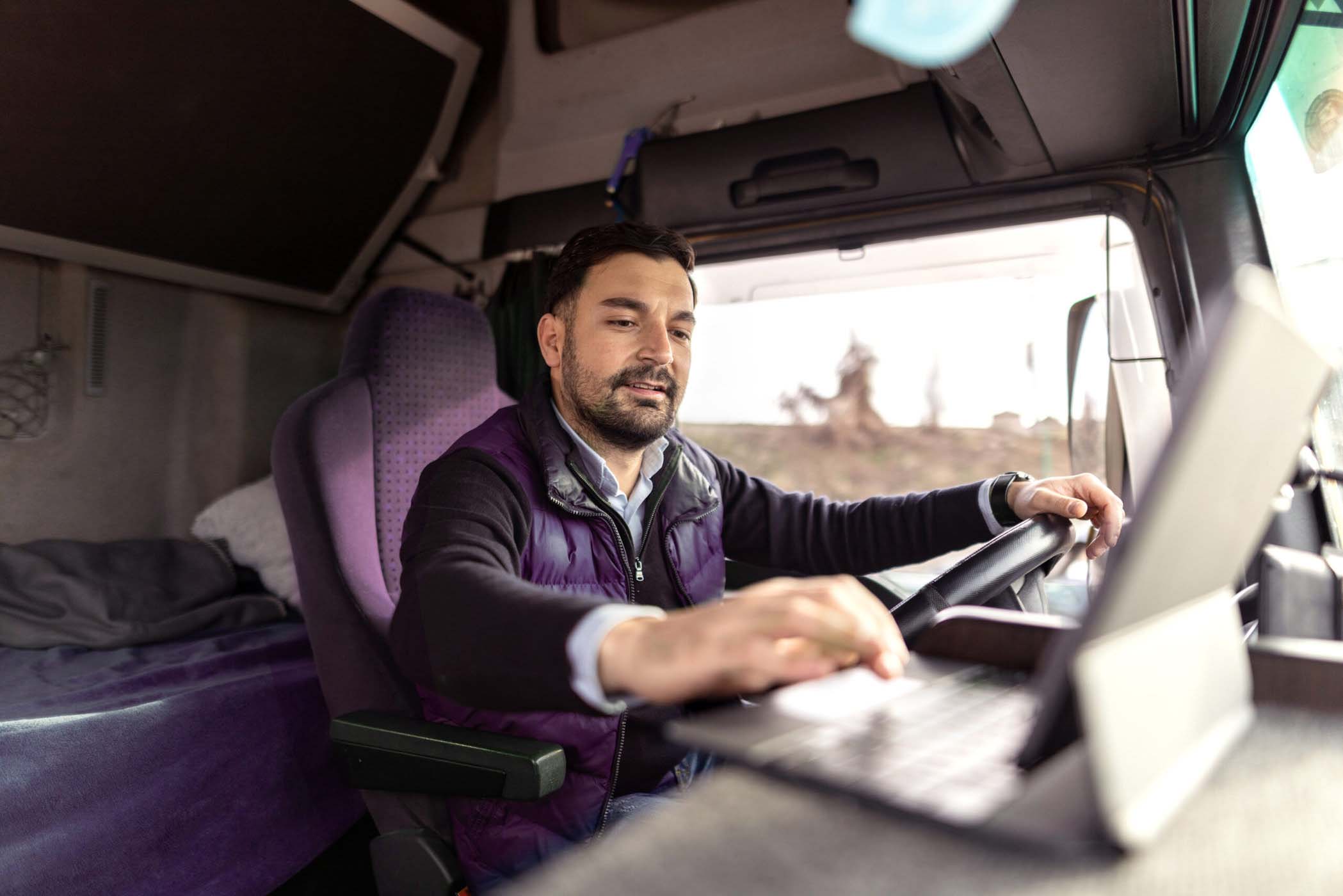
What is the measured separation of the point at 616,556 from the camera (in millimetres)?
1258

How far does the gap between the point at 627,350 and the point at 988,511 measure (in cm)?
68

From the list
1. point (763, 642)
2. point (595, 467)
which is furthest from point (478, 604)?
point (595, 467)

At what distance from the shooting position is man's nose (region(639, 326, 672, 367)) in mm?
1445

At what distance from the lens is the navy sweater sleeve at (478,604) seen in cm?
69

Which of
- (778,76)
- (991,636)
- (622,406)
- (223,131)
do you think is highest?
(223,131)

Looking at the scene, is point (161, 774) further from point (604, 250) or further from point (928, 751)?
point (928, 751)

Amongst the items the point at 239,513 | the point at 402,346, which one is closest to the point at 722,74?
the point at 402,346

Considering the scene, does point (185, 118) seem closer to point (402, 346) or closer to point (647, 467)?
point (402, 346)

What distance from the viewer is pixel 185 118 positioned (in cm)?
219

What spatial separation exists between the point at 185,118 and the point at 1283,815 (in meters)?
2.58

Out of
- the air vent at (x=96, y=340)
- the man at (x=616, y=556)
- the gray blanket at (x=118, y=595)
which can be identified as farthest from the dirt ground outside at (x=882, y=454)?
the air vent at (x=96, y=340)

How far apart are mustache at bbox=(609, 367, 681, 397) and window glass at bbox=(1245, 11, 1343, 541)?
0.94m

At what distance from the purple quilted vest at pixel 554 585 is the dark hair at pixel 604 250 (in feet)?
0.73

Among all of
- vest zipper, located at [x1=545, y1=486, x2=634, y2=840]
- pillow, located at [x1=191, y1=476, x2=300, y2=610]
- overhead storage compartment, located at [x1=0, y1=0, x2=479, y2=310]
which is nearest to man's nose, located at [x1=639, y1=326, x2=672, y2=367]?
vest zipper, located at [x1=545, y1=486, x2=634, y2=840]
